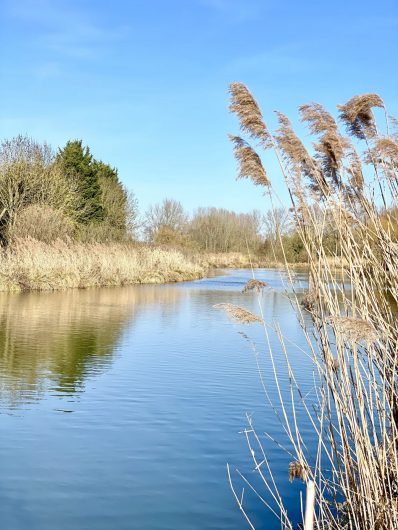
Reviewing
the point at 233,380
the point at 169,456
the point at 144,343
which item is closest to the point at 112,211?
the point at 144,343

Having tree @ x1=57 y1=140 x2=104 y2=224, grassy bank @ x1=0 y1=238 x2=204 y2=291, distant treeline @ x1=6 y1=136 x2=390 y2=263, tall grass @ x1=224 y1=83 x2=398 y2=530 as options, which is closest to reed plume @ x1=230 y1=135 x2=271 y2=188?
tall grass @ x1=224 y1=83 x2=398 y2=530

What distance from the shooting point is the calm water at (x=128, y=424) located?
13.9 ft

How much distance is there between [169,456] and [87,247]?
18.4 metres

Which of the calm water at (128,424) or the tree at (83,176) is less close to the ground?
the tree at (83,176)

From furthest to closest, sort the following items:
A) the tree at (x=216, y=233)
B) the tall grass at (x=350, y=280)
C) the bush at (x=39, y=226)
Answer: the tree at (x=216, y=233)
the bush at (x=39, y=226)
the tall grass at (x=350, y=280)

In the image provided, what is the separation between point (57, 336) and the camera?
34.2 ft

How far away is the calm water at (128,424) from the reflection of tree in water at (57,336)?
0.03 metres

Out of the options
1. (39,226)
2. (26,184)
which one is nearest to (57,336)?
(39,226)

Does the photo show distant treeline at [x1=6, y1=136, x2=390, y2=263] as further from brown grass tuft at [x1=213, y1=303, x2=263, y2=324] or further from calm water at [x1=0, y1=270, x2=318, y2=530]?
brown grass tuft at [x1=213, y1=303, x2=263, y2=324]

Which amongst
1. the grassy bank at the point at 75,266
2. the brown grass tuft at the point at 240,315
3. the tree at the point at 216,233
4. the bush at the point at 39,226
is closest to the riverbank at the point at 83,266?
the grassy bank at the point at 75,266

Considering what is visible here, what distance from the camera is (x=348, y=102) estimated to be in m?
3.55

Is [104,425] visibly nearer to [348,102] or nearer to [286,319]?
[348,102]

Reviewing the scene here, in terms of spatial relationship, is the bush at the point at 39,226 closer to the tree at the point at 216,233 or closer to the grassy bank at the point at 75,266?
the grassy bank at the point at 75,266

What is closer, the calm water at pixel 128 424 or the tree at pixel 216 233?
the calm water at pixel 128 424
